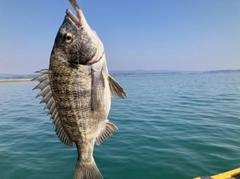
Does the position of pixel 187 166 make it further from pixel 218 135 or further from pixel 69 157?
pixel 69 157

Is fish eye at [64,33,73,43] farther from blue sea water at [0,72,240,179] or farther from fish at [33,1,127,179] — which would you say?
blue sea water at [0,72,240,179]

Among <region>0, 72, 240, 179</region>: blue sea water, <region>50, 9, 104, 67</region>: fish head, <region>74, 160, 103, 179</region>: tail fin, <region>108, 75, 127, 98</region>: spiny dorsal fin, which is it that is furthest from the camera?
<region>0, 72, 240, 179</region>: blue sea water

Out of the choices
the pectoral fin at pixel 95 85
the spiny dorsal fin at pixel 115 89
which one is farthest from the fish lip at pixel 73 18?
the spiny dorsal fin at pixel 115 89

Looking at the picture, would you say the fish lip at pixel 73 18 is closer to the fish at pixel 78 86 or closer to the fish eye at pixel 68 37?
the fish at pixel 78 86

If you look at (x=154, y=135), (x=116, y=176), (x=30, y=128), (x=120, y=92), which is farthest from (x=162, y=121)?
(x=120, y=92)

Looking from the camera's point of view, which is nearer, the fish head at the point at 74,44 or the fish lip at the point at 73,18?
the fish lip at the point at 73,18

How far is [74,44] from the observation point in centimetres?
218

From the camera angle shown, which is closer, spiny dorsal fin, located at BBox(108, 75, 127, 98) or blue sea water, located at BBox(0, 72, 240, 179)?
spiny dorsal fin, located at BBox(108, 75, 127, 98)

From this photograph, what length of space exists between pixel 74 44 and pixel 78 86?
1.66 ft

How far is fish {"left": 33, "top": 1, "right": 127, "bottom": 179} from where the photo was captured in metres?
2.13

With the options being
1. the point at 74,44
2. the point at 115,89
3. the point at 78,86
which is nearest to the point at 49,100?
the point at 78,86

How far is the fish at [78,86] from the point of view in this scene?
6.98 feet

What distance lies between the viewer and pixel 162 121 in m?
12.1

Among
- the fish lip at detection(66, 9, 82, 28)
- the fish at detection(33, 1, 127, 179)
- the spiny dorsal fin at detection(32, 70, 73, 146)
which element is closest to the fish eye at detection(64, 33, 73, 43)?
the fish at detection(33, 1, 127, 179)
